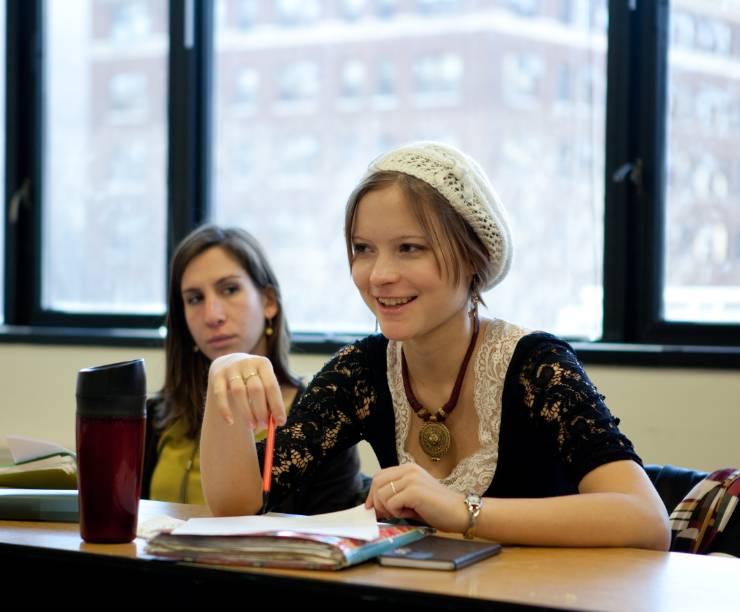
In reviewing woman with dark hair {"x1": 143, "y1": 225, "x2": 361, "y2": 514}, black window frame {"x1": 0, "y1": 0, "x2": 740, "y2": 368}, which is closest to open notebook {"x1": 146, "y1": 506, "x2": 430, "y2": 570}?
woman with dark hair {"x1": 143, "y1": 225, "x2": 361, "y2": 514}

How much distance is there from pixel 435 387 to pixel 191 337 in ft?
2.93

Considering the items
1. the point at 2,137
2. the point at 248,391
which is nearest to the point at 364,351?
the point at 248,391

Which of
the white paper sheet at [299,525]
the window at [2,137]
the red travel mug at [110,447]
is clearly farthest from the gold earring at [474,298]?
the window at [2,137]

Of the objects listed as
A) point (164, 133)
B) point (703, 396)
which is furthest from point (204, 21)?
point (703, 396)

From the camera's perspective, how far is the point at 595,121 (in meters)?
3.09

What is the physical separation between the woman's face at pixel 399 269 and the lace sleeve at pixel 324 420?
7.6 inches

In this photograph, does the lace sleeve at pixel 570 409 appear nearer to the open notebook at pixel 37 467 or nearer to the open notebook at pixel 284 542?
the open notebook at pixel 284 542

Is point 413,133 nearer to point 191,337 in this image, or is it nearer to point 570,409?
point 191,337

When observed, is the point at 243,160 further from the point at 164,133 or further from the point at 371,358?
the point at 371,358

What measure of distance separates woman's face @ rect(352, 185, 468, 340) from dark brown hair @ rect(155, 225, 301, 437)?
724mm

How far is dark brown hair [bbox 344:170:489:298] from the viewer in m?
1.76

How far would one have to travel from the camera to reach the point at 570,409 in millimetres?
1651

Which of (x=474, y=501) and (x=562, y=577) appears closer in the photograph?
(x=562, y=577)

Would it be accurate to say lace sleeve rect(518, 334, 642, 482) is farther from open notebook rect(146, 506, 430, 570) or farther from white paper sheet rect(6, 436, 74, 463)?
white paper sheet rect(6, 436, 74, 463)
